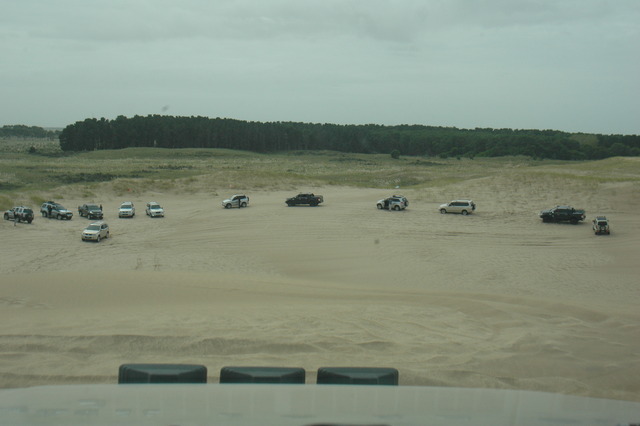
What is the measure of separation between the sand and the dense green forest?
117469 millimetres

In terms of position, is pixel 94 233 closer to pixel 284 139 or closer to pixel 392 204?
pixel 392 204

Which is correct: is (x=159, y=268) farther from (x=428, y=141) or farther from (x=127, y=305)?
(x=428, y=141)

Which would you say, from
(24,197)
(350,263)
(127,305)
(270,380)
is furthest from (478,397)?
(24,197)

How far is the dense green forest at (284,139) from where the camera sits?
154500mm

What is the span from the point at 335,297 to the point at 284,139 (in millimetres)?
166895

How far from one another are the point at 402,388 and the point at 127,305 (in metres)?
14.6

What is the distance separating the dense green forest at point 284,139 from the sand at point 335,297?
117469 millimetres

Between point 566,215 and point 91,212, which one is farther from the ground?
point 566,215

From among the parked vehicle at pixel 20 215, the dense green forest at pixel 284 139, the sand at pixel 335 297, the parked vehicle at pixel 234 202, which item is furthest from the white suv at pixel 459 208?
the dense green forest at pixel 284 139

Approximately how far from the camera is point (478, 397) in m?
5.04

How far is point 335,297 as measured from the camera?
20062 millimetres

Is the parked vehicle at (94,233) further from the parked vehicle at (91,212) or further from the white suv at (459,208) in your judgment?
the white suv at (459,208)

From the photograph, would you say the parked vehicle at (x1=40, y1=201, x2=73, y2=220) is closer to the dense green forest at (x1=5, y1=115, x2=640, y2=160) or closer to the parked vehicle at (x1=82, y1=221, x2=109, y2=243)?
the parked vehicle at (x1=82, y1=221, x2=109, y2=243)

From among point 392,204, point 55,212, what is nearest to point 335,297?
point 392,204
